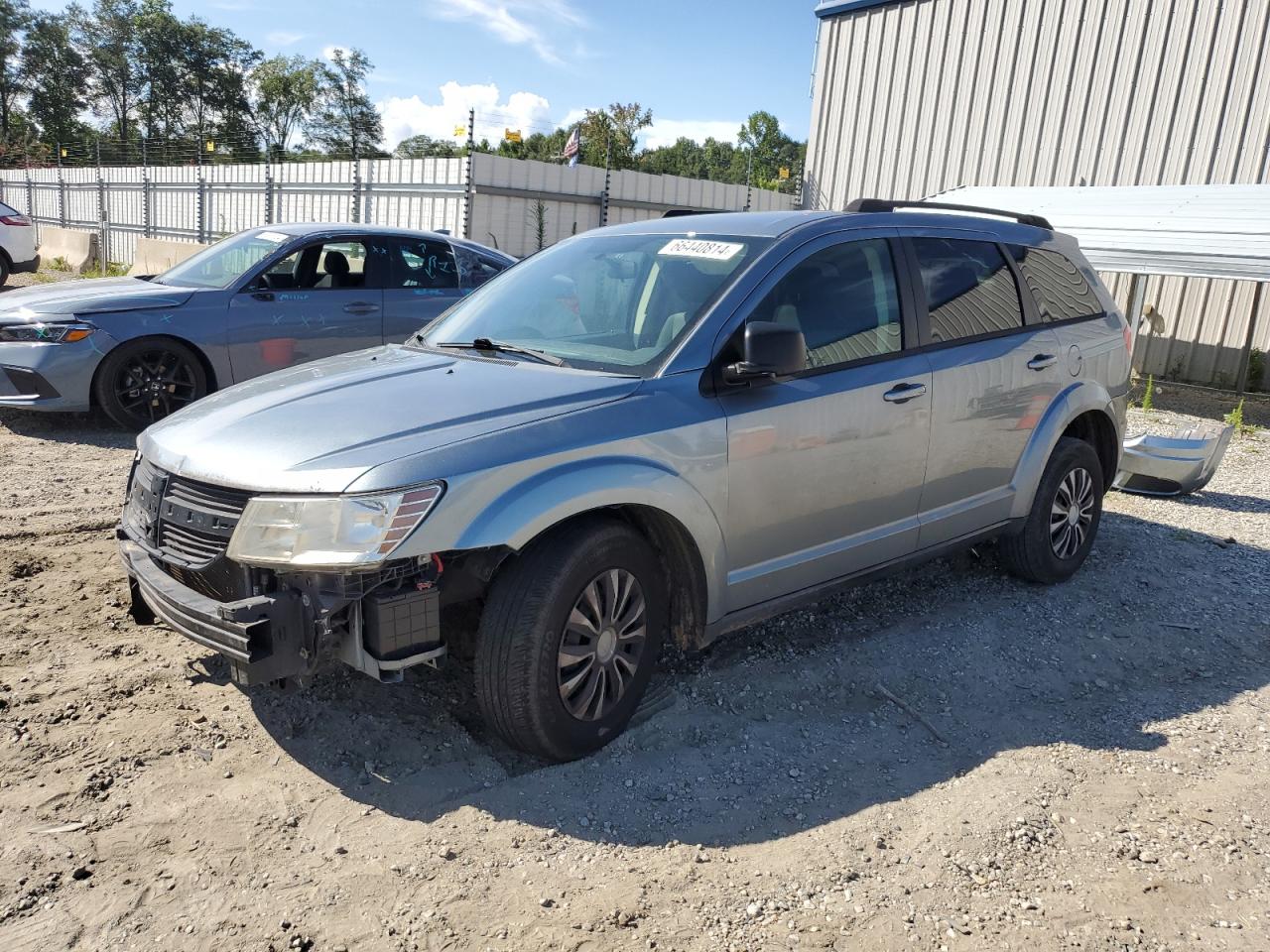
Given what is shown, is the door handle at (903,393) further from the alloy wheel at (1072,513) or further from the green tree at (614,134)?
the green tree at (614,134)

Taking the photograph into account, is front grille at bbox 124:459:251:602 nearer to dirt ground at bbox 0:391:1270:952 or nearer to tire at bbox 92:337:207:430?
dirt ground at bbox 0:391:1270:952

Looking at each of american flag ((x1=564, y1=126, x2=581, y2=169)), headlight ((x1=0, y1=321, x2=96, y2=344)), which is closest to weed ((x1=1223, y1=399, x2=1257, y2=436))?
headlight ((x1=0, y1=321, x2=96, y2=344))

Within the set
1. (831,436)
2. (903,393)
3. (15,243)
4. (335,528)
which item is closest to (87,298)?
(335,528)

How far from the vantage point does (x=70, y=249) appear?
75.7ft

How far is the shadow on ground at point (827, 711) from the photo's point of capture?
10.3ft

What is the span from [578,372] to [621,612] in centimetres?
89

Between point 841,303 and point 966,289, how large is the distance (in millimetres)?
913

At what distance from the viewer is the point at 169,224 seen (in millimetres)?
23562

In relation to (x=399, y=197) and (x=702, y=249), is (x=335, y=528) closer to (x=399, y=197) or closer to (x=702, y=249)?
(x=702, y=249)

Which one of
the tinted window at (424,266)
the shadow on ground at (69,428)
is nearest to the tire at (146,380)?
the shadow on ground at (69,428)

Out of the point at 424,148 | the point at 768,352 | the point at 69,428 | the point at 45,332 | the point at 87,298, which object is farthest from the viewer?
the point at 424,148

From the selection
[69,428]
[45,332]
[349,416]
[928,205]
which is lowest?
[69,428]

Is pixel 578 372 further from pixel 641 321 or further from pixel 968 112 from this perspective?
pixel 968 112

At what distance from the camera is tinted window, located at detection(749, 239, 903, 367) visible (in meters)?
3.85
